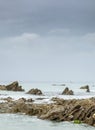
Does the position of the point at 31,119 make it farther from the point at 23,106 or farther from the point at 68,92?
the point at 68,92

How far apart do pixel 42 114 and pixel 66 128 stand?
904 centimetres

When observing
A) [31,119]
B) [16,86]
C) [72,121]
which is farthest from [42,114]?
[16,86]

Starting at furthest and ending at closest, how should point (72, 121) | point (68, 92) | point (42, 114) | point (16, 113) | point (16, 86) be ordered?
point (16, 86)
point (68, 92)
point (16, 113)
point (42, 114)
point (72, 121)

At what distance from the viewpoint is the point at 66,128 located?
40344 millimetres

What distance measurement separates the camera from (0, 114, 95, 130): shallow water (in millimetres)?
40344

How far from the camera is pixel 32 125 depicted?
4197 centimetres

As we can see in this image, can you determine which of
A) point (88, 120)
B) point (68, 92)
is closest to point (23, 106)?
point (88, 120)

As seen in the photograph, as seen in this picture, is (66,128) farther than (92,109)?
No

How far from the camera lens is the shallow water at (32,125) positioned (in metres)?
40.3

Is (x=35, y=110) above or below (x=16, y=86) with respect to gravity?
below

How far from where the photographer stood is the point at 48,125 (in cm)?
4197

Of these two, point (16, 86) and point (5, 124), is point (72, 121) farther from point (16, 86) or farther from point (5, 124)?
point (16, 86)

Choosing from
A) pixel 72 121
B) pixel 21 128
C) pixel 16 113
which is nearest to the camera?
pixel 21 128

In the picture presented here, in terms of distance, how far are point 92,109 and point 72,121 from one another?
265 centimetres
